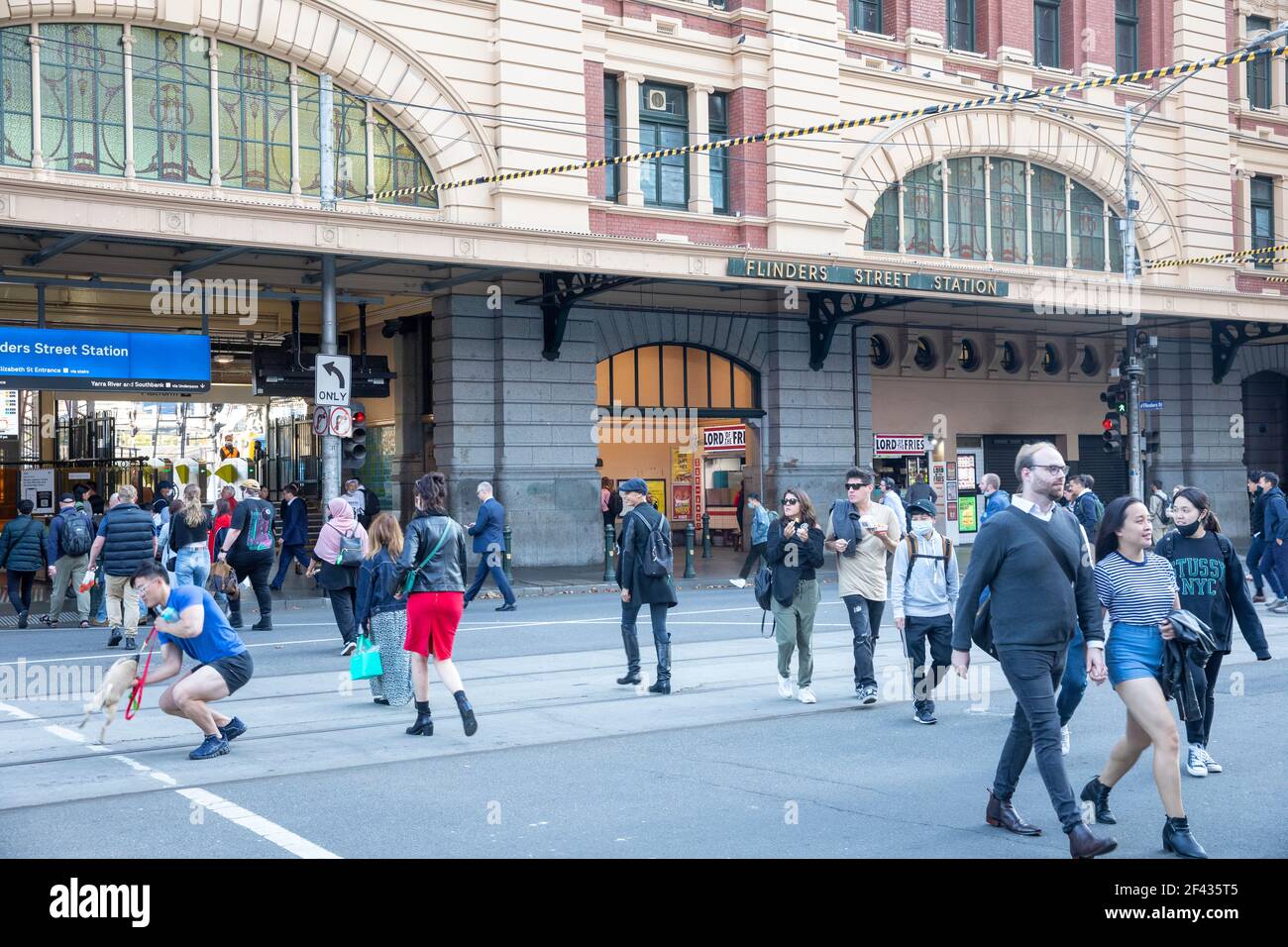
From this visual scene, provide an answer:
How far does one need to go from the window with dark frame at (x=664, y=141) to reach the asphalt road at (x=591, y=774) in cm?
1578

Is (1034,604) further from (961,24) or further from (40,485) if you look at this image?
(961,24)

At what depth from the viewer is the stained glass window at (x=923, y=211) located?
30047 mm

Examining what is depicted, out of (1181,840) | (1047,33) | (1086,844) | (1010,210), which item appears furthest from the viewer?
(1047,33)

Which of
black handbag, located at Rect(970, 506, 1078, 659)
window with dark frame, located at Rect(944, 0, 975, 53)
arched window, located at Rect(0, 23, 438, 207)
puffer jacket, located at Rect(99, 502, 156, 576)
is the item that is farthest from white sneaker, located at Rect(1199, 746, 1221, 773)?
window with dark frame, located at Rect(944, 0, 975, 53)

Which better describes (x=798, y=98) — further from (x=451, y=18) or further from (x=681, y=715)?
(x=681, y=715)

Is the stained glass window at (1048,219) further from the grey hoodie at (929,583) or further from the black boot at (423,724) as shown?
the black boot at (423,724)

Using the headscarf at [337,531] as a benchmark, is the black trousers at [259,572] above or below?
below

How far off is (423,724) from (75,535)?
9.93 m

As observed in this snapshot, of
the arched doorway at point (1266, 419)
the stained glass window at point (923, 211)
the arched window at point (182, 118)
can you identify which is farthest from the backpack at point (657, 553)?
the arched doorway at point (1266, 419)

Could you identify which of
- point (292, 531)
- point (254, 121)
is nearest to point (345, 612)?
point (292, 531)

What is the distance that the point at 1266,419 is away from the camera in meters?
39.0

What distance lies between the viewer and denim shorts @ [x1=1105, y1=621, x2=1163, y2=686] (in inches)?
260

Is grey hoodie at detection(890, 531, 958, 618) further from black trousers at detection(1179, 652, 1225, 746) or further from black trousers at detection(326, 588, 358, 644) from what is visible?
black trousers at detection(326, 588, 358, 644)

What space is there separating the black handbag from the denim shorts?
392 millimetres
